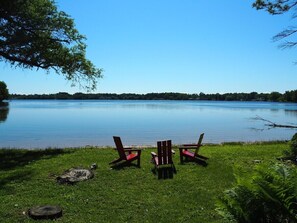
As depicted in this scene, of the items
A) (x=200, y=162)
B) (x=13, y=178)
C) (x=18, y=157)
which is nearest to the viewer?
(x=13, y=178)

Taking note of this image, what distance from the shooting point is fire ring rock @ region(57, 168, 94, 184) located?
31.5 ft

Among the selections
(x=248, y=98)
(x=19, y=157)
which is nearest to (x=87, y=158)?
(x=19, y=157)

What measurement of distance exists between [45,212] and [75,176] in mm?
2924

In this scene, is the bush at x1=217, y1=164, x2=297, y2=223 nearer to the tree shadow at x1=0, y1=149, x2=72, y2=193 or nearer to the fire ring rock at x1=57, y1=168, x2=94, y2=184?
the fire ring rock at x1=57, y1=168, x2=94, y2=184

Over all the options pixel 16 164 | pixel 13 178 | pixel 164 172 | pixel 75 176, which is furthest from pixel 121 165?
pixel 16 164

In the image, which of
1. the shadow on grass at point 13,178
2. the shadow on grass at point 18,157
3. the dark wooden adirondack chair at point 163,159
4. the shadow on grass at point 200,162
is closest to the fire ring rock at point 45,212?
the shadow on grass at point 13,178

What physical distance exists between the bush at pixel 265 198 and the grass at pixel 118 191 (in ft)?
1.07

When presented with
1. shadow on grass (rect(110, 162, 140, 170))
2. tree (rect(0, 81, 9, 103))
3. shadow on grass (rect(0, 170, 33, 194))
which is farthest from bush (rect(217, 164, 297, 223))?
tree (rect(0, 81, 9, 103))

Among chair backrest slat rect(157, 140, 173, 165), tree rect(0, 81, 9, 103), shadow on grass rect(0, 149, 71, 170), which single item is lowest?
shadow on grass rect(0, 149, 71, 170)

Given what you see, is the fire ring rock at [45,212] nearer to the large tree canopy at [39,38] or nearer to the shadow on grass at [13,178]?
the shadow on grass at [13,178]

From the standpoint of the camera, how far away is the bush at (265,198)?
3.84 metres

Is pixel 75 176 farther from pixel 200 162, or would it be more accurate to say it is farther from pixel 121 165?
pixel 200 162

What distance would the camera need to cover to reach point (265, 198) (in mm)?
3934

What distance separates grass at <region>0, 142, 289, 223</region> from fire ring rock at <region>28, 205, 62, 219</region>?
13 centimetres
